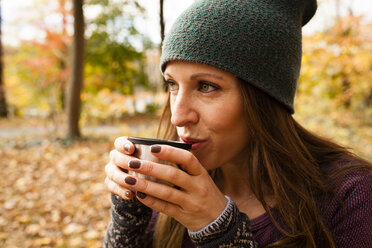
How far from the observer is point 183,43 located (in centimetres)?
146

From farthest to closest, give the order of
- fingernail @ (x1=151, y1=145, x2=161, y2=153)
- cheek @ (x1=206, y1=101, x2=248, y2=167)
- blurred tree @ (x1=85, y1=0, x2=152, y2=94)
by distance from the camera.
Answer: blurred tree @ (x1=85, y1=0, x2=152, y2=94) < cheek @ (x1=206, y1=101, x2=248, y2=167) < fingernail @ (x1=151, y1=145, x2=161, y2=153)

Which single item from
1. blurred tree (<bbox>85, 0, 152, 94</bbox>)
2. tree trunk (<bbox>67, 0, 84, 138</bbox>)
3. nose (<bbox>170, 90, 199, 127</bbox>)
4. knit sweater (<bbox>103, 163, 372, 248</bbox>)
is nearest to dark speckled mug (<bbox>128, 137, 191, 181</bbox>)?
nose (<bbox>170, 90, 199, 127</bbox>)

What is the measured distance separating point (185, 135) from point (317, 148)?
815 mm

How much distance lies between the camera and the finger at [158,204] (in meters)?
1.15

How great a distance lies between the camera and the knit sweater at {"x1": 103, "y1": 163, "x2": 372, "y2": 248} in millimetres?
1185

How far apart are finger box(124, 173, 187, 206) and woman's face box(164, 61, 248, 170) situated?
351 millimetres

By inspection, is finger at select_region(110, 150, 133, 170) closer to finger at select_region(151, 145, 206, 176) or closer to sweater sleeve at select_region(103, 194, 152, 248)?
finger at select_region(151, 145, 206, 176)

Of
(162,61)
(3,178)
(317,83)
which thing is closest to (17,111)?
(3,178)

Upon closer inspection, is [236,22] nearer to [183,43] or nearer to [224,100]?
[183,43]

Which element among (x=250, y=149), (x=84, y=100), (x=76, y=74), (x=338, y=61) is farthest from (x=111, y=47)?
(x=250, y=149)

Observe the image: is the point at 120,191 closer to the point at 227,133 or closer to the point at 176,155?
the point at 176,155

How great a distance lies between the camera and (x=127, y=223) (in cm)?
152

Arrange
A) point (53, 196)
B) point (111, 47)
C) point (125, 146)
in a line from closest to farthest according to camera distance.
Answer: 1. point (125, 146)
2. point (53, 196)
3. point (111, 47)

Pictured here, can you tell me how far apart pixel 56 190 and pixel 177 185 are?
4.65 metres
